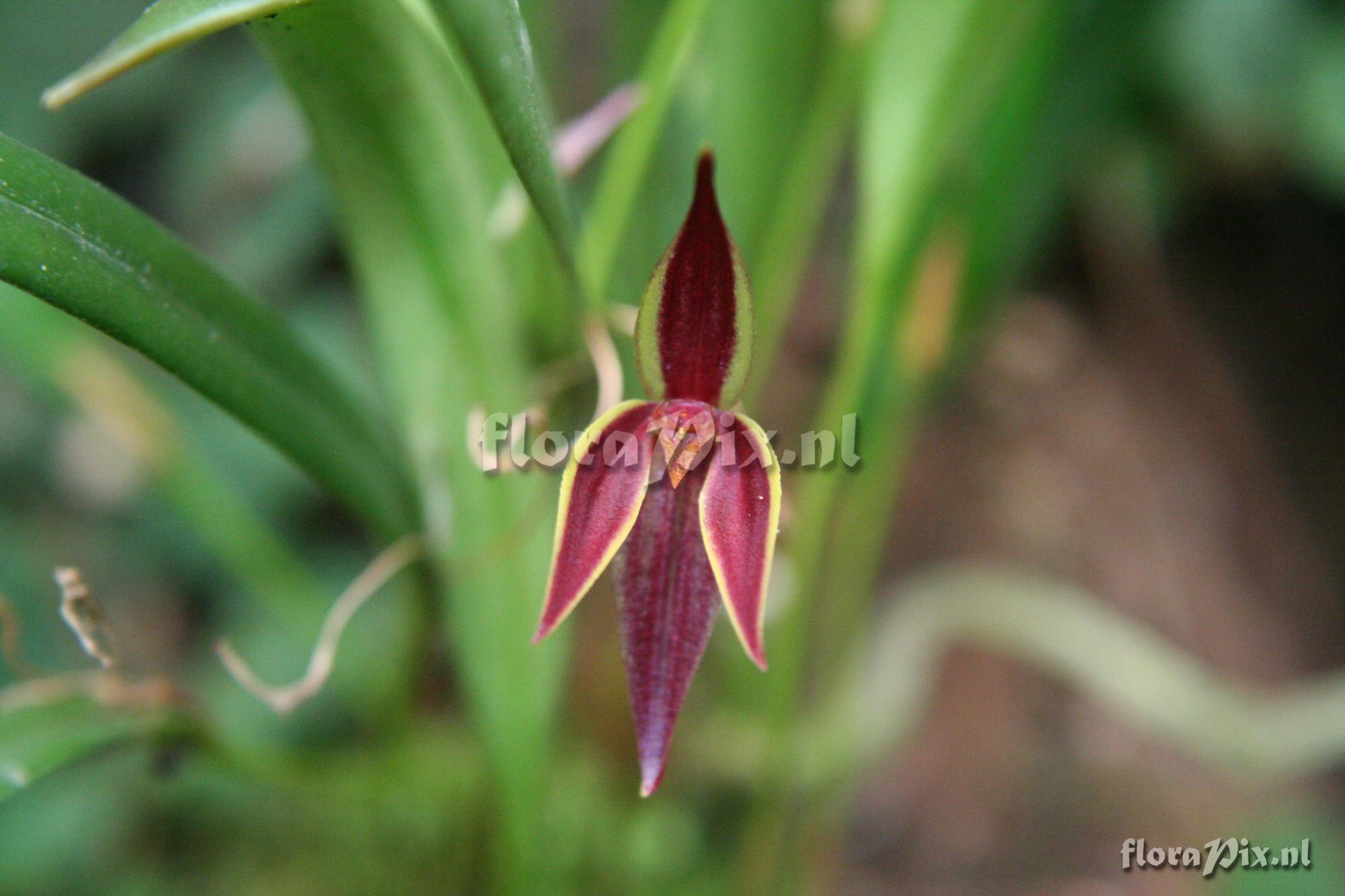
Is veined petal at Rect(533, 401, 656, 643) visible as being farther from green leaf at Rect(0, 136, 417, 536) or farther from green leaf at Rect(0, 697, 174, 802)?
green leaf at Rect(0, 697, 174, 802)

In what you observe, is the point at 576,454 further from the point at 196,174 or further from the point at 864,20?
the point at 196,174

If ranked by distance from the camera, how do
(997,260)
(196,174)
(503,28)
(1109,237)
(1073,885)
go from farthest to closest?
(1109,237) < (196,174) < (1073,885) < (997,260) < (503,28)

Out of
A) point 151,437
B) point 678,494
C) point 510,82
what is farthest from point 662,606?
point 151,437

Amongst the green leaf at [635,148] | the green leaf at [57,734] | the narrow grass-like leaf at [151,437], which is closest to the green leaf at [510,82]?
the green leaf at [635,148]

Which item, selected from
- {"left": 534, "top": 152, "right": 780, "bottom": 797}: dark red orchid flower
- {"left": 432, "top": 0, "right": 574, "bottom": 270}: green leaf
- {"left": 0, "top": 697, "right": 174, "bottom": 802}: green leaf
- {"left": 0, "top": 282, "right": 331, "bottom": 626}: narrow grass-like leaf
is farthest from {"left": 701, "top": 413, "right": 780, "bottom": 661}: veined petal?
{"left": 0, "top": 282, "right": 331, "bottom": 626}: narrow grass-like leaf

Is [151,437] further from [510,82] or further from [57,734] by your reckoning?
[510,82]

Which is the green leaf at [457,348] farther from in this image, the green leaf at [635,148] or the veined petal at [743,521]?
the veined petal at [743,521]

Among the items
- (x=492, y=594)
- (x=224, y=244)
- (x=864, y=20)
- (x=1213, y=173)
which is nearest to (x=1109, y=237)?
(x=1213, y=173)
